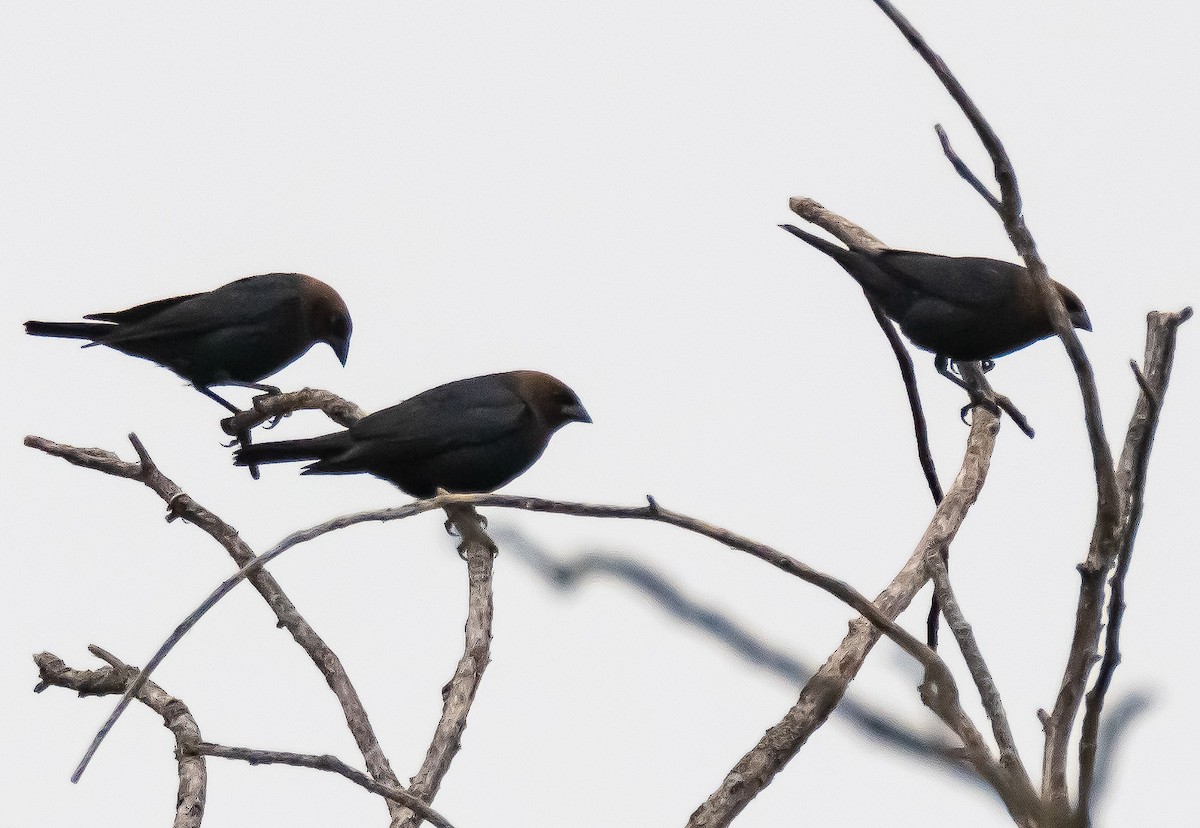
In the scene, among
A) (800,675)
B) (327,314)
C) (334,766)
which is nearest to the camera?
(800,675)

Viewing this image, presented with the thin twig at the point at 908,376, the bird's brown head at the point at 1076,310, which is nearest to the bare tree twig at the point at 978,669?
the thin twig at the point at 908,376

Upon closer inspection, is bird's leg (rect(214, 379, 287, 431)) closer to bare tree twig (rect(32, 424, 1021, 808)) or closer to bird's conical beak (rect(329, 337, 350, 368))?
bird's conical beak (rect(329, 337, 350, 368))

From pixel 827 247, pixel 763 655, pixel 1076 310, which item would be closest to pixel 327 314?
pixel 827 247

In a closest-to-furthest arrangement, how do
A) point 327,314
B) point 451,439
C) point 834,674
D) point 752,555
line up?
1. point 752,555
2. point 834,674
3. point 451,439
4. point 327,314

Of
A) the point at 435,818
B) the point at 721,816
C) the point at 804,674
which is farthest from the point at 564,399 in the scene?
the point at 804,674

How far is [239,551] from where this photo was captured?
15.9ft

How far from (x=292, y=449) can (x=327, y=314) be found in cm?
156

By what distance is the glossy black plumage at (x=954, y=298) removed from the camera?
543cm

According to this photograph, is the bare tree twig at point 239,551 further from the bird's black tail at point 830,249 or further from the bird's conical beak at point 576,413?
the bird's black tail at point 830,249

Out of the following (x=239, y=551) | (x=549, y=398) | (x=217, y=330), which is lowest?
(x=239, y=551)

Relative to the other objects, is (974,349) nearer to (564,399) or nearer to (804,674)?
(564,399)

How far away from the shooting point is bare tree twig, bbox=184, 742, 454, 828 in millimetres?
2557

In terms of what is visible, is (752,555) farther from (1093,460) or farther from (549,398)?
(549,398)

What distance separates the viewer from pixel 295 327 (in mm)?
6738
